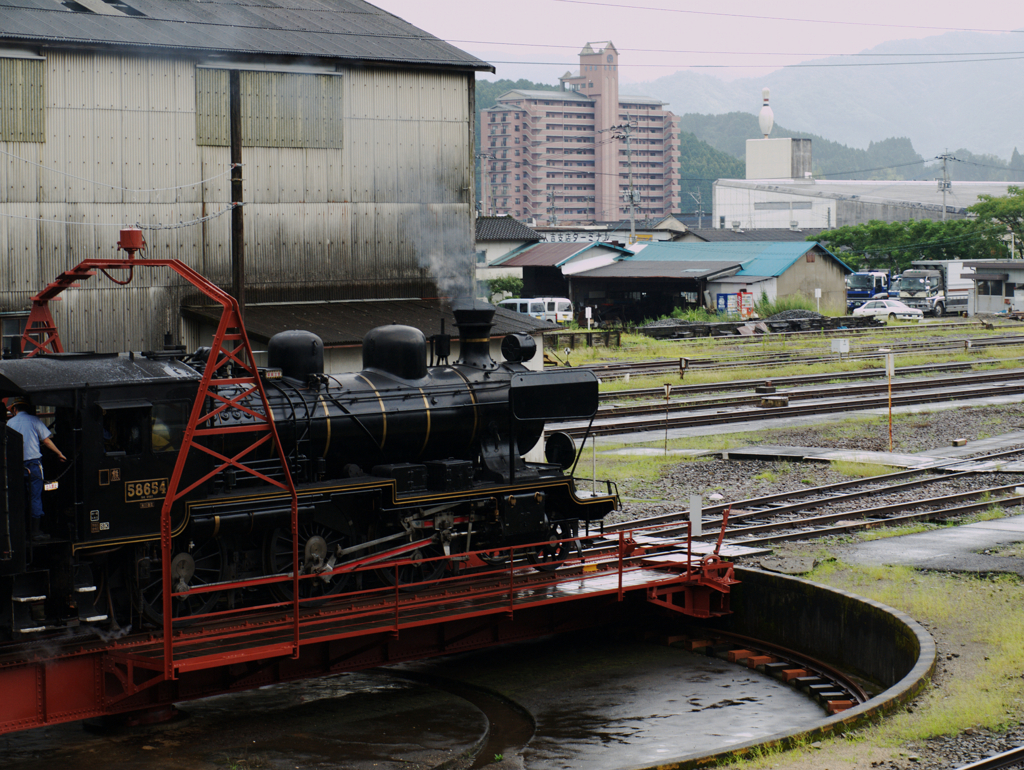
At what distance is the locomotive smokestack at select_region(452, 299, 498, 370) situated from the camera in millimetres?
16062

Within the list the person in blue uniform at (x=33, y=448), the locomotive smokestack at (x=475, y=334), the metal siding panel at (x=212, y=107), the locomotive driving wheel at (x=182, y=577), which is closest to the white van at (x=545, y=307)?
the metal siding panel at (x=212, y=107)

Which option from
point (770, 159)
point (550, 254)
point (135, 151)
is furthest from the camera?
point (770, 159)

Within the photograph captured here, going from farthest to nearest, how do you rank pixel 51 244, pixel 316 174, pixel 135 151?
pixel 316 174
pixel 135 151
pixel 51 244

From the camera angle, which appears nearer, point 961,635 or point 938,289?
point 961,635

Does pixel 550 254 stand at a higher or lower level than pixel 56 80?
lower

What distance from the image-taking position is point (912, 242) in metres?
85.4

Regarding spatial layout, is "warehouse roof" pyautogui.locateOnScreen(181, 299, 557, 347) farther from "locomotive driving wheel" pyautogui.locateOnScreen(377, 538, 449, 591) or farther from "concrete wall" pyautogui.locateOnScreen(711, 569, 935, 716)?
"concrete wall" pyautogui.locateOnScreen(711, 569, 935, 716)

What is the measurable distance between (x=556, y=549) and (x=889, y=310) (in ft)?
181

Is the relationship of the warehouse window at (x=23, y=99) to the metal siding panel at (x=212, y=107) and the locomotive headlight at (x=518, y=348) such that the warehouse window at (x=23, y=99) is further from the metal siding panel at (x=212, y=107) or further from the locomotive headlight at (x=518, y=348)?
the locomotive headlight at (x=518, y=348)

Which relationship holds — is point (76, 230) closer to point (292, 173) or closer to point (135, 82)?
point (135, 82)

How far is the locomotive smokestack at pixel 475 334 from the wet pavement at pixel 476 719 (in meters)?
4.02

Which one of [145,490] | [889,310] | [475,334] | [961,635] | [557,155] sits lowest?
[961,635]

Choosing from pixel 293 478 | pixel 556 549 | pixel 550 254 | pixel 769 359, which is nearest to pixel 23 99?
pixel 293 478

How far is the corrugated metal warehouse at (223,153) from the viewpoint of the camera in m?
22.1
